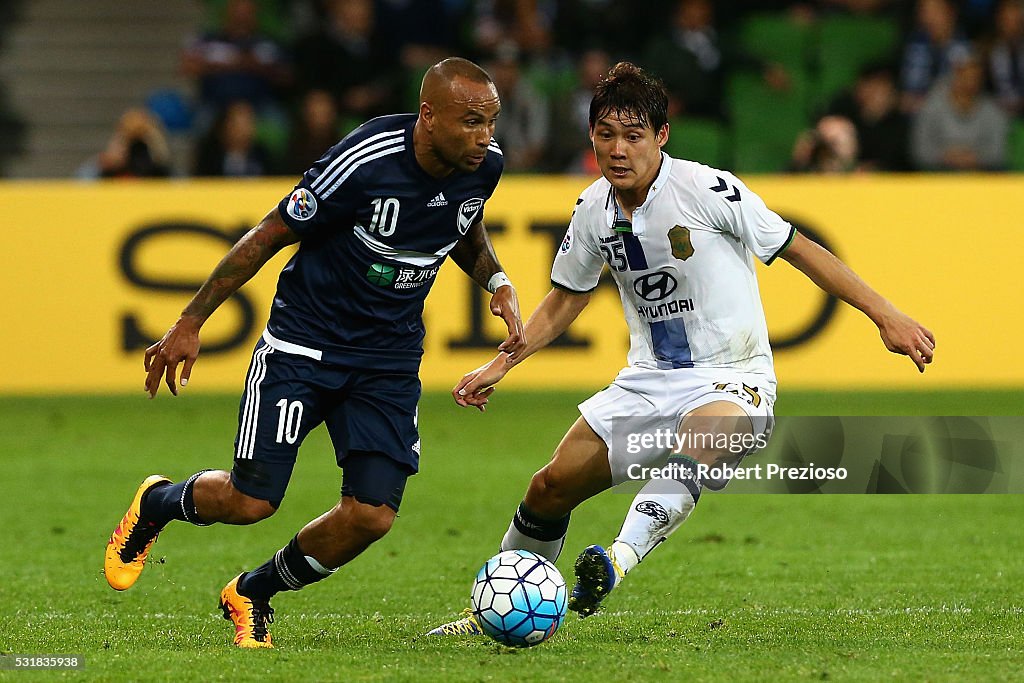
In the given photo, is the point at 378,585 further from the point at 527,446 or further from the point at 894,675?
the point at 527,446

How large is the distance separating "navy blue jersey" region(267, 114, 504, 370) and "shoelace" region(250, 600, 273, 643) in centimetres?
96

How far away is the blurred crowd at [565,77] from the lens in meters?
13.9

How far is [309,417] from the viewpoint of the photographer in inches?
219

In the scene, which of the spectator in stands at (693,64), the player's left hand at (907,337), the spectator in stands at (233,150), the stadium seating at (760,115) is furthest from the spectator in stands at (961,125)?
the player's left hand at (907,337)

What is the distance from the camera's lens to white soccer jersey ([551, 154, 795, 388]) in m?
5.63

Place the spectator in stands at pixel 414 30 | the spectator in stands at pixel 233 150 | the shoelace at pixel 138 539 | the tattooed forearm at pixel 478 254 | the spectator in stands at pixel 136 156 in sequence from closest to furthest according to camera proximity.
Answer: the shoelace at pixel 138 539, the tattooed forearm at pixel 478 254, the spectator in stands at pixel 136 156, the spectator in stands at pixel 233 150, the spectator in stands at pixel 414 30

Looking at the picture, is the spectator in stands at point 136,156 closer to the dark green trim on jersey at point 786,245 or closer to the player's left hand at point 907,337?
the dark green trim on jersey at point 786,245

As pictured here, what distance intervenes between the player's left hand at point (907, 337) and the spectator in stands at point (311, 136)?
9191 millimetres

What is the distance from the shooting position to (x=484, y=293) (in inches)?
487

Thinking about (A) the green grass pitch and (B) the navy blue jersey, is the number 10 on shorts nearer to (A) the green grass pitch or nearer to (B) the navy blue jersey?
(B) the navy blue jersey

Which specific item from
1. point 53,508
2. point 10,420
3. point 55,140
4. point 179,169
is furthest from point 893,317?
point 55,140

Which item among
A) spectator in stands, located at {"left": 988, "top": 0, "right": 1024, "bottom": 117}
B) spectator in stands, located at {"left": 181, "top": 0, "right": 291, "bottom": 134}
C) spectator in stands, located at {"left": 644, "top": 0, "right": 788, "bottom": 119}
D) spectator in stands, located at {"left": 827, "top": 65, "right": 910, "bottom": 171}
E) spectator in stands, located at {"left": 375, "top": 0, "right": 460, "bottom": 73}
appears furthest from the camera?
spectator in stands, located at {"left": 375, "top": 0, "right": 460, "bottom": 73}

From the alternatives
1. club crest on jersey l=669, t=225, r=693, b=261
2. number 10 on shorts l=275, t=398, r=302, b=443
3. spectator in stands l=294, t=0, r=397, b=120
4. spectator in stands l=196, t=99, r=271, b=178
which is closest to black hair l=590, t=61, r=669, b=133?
club crest on jersey l=669, t=225, r=693, b=261

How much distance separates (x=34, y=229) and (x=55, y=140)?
517 centimetres
